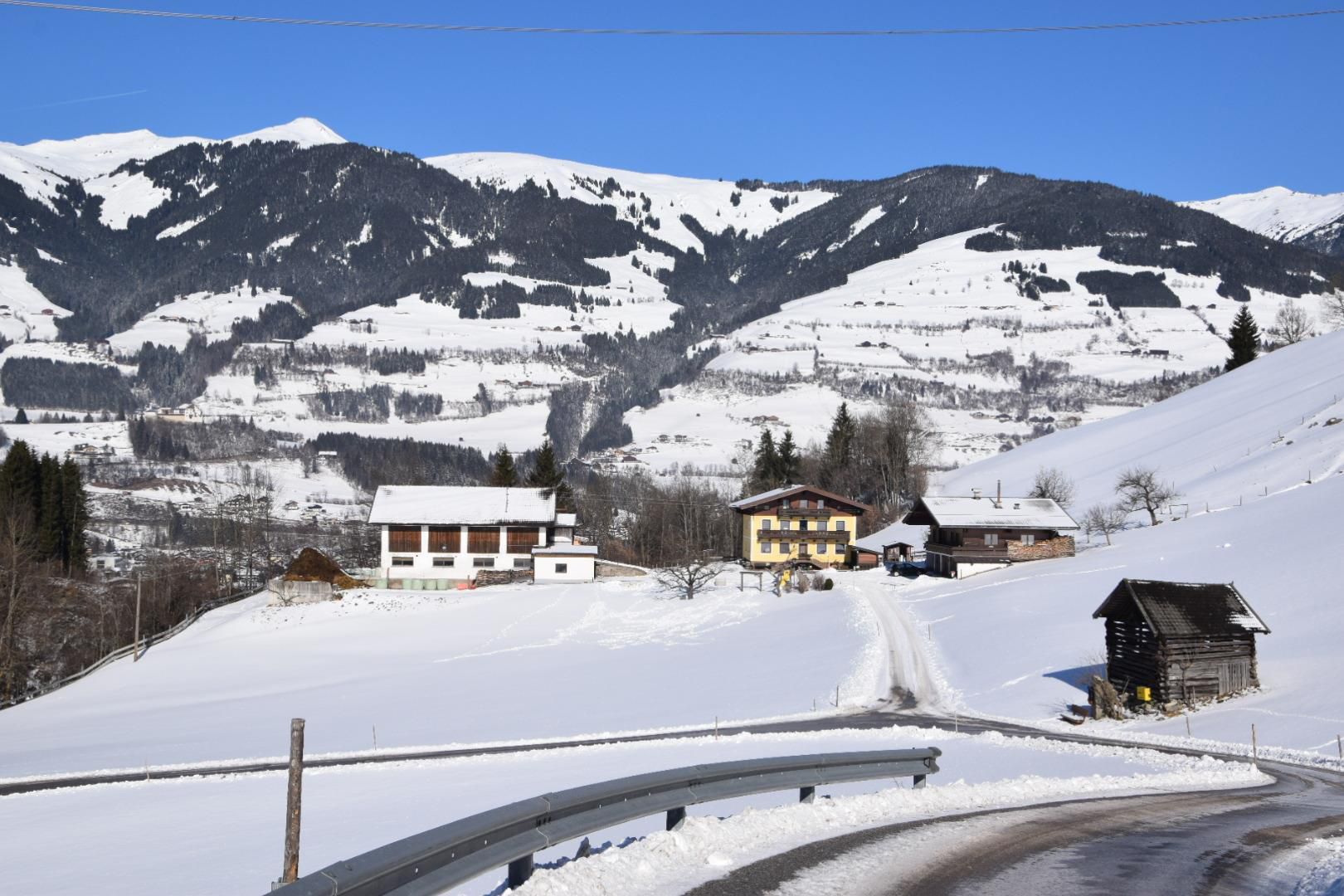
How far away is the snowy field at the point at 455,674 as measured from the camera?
1668 inches

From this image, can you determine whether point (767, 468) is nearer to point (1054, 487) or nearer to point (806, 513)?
point (806, 513)

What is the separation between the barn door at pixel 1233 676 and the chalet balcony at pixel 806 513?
5207 cm

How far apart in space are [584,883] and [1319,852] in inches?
339

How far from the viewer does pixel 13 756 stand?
4147 cm

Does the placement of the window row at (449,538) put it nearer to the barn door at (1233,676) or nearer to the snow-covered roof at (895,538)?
the snow-covered roof at (895,538)

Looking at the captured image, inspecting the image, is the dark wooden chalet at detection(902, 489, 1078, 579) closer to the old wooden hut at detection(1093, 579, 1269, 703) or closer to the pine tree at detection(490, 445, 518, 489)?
the old wooden hut at detection(1093, 579, 1269, 703)

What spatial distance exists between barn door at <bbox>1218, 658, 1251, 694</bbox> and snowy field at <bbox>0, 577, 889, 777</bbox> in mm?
12845

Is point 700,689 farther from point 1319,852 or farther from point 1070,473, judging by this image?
point 1070,473

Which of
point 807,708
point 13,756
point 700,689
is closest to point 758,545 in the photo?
point 700,689

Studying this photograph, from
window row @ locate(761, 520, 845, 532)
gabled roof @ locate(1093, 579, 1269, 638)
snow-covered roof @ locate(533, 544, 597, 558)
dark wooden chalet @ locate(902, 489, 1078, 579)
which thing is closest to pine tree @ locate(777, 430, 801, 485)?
window row @ locate(761, 520, 845, 532)

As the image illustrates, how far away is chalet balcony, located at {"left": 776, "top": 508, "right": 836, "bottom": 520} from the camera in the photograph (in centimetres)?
9056

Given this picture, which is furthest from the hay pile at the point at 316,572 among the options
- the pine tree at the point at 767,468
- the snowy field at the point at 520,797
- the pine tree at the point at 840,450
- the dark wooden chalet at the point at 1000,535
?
the pine tree at the point at 840,450

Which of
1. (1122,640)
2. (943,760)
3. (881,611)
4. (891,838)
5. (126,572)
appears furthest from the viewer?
(126,572)

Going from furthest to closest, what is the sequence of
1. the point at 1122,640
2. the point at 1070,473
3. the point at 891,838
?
the point at 1070,473 < the point at 1122,640 < the point at 891,838
